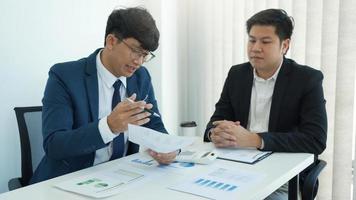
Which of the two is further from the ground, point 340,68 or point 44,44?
point 44,44

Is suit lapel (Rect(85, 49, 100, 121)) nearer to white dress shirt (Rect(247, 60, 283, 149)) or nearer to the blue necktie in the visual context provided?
the blue necktie

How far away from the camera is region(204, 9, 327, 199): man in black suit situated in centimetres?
156

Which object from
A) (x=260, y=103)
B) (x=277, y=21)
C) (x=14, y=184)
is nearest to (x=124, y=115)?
(x=14, y=184)

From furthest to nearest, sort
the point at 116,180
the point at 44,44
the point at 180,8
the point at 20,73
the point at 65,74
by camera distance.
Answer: the point at 180,8, the point at 44,44, the point at 20,73, the point at 65,74, the point at 116,180

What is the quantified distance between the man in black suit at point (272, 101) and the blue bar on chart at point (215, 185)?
464 mm

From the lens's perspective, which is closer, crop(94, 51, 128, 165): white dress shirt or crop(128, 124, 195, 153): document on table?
crop(128, 124, 195, 153): document on table

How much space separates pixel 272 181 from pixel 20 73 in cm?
153

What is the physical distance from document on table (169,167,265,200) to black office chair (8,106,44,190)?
884mm

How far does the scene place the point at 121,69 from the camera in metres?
1.49

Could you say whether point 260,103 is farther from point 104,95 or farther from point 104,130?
point 104,130

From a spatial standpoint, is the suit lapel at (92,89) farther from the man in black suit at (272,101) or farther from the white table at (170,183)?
the man in black suit at (272,101)

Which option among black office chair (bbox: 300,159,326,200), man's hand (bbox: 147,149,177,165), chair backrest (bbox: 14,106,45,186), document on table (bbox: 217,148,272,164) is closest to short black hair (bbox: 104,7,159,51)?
man's hand (bbox: 147,149,177,165)

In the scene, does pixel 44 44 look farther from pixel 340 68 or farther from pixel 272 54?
pixel 340 68

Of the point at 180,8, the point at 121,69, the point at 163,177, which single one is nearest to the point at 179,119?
the point at 180,8
